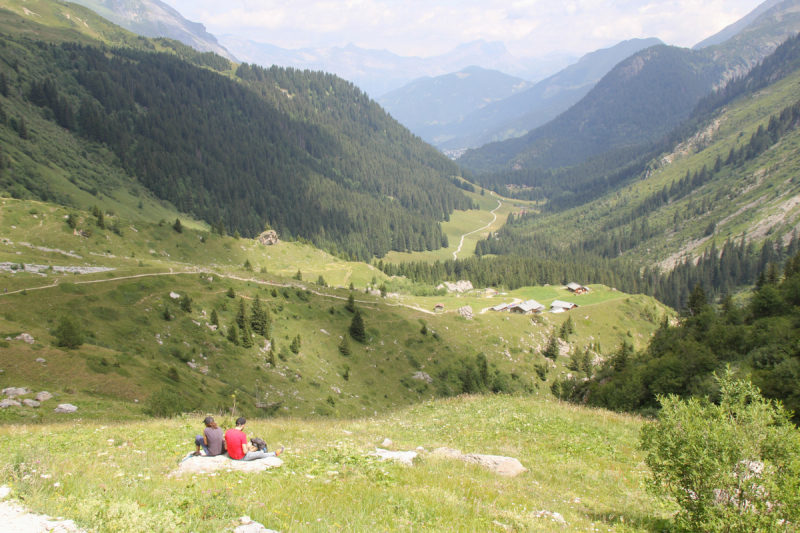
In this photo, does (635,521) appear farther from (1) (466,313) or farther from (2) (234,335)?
(1) (466,313)

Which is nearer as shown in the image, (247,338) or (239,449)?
(239,449)

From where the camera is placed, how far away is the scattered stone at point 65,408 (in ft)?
90.5

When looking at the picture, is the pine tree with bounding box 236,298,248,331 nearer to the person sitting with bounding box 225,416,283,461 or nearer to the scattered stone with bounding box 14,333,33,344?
the scattered stone with bounding box 14,333,33,344

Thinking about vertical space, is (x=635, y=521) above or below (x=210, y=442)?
below

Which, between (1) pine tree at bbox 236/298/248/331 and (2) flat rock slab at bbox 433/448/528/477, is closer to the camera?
(2) flat rock slab at bbox 433/448/528/477

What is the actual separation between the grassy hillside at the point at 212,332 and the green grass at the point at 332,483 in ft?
47.1

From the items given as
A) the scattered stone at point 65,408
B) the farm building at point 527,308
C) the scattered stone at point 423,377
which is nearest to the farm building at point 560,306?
the farm building at point 527,308

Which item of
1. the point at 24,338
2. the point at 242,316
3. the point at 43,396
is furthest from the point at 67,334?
the point at 242,316

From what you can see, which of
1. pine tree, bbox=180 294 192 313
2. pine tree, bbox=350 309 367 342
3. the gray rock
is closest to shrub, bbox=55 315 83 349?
the gray rock

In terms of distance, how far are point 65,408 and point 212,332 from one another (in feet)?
95.1

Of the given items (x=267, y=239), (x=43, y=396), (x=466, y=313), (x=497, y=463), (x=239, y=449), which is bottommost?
(x=466, y=313)

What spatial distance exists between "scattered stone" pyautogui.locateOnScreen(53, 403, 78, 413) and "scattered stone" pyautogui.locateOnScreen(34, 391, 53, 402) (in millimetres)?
1528

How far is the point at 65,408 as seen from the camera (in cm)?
2795

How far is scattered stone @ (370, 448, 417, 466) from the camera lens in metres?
17.0
